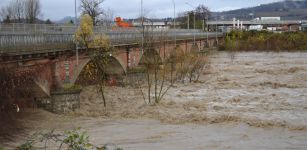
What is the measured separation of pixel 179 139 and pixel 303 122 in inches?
326

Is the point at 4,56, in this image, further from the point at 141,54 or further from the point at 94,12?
the point at 94,12

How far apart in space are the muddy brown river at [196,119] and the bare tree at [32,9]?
40.8 m

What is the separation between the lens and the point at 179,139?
→ 936 inches

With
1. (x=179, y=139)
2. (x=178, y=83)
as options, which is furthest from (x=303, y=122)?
(x=178, y=83)

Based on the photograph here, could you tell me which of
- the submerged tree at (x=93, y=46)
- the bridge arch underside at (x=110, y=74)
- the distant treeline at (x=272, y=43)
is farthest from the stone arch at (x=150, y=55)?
the distant treeline at (x=272, y=43)

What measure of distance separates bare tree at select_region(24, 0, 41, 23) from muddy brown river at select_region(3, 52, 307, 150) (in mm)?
40842

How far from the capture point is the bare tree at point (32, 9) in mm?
81125

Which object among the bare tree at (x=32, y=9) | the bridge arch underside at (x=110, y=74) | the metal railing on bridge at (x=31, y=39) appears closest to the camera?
the metal railing on bridge at (x=31, y=39)

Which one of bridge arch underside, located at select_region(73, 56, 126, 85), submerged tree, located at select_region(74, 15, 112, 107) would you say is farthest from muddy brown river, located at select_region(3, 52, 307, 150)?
submerged tree, located at select_region(74, 15, 112, 107)

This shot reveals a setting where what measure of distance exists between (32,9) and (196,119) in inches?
2356

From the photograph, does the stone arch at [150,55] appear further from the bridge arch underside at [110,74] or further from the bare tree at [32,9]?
the bare tree at [32,9]

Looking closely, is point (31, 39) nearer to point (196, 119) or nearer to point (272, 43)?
point (196, 119)

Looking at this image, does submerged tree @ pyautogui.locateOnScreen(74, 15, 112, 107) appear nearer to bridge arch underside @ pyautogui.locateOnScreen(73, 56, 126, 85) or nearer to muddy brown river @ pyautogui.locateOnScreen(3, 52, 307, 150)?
bridge arch underside @ pyautogui.locateOnScreen(73, 56, 126, 85)

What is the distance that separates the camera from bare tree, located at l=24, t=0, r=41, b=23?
8112 centimetres
